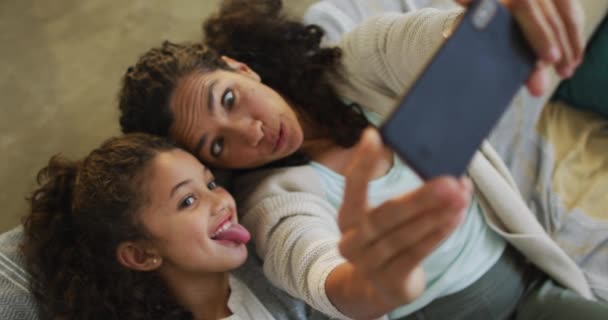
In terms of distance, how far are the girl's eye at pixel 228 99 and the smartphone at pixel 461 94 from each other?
42cm

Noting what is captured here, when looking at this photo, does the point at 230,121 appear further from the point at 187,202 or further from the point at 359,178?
the point at 359,178

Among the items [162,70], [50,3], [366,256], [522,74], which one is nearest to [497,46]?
[522,74]

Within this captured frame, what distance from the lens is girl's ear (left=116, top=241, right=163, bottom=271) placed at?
0.72 metres

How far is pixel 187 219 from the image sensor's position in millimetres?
692

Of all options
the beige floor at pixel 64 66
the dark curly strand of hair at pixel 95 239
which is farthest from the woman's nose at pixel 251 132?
the beige floor at pixel 64 66

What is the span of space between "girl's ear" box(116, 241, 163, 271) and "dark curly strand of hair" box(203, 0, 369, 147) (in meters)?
0.35

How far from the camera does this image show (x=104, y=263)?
2.47ft

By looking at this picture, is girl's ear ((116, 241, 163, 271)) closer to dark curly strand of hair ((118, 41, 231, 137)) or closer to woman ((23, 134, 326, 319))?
woman ((23, 134, 326, 319))

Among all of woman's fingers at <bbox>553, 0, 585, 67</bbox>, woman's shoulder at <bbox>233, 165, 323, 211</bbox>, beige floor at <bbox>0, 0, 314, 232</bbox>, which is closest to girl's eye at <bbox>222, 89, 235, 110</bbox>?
woman's shoulder at <bbox>233, 165, 323, 211</bbox>

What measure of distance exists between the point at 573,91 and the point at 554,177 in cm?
18

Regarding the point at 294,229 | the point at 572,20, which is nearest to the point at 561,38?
the point at 572,20

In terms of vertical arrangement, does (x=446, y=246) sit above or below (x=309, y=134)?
below

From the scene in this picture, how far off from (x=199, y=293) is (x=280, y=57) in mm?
437

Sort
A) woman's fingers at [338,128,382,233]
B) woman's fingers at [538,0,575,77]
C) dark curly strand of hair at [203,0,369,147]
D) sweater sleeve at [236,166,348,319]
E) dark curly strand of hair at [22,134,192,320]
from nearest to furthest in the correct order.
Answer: woman's fingers at [338,128,382,233] < woman's fingers at [538,0,575,77] < sweater sleeve at [236,166,348,319] < dark curly strand of hair at [22,134,192,320] < dark curly strand of hair at [203,0,369,147]
